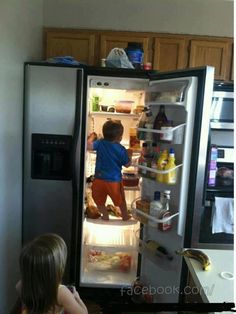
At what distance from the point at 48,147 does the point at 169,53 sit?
1.29 m

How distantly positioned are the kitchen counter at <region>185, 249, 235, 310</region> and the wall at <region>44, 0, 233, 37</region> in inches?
75.7

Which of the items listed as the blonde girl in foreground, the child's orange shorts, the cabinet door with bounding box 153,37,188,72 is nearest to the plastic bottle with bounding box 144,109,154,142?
the child's orange shorts

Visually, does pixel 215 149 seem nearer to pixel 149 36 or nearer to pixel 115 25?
pixel 149 36

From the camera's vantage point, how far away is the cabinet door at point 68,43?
2588 mm

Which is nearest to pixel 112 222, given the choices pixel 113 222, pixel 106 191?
pixel 113 222

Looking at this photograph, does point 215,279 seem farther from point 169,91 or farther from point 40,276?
point 169,91

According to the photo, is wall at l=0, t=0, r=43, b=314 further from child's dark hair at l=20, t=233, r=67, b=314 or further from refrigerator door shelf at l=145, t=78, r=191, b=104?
refrigerator door shelf at l=145, t=78, r=191, b=104

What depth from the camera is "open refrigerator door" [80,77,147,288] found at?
8.12ft

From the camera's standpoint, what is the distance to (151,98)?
2100 millimetres

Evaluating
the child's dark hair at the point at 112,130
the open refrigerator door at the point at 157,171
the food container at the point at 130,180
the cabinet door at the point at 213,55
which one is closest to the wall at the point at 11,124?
the open refrigerator door at the point at 157,171

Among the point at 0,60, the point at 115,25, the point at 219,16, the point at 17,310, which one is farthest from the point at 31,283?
the point at 219,16

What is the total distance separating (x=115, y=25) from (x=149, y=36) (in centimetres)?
29

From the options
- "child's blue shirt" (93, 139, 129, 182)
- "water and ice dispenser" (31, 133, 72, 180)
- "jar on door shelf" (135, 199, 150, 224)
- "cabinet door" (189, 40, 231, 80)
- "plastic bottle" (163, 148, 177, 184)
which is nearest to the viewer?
"plastic bottle" (163, 148, 177, 184)

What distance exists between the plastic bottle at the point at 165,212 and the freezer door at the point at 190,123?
Result: 5 cm
